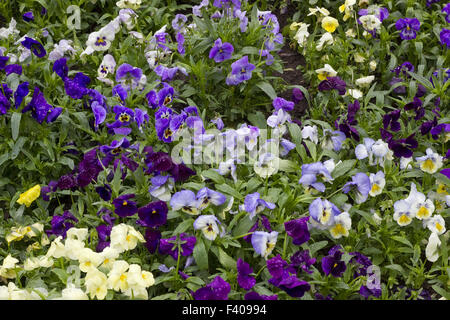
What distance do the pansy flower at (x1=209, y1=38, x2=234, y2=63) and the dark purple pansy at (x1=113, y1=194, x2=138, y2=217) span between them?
1376mm

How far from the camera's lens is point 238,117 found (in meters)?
4.73

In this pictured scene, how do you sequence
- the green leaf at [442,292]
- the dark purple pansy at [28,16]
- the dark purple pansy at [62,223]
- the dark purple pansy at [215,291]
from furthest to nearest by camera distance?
the dark purple pansy at [28,16], the dark purple pansy at [62,223], the green leaf at [442,292], the dark purple pansy at [215,291]

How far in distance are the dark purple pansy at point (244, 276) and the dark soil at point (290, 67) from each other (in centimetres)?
182

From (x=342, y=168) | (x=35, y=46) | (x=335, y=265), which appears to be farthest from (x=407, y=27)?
(x=35, y=46)

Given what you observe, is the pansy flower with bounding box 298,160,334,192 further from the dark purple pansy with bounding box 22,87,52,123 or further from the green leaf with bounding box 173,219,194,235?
the dark purple pansy with bounding box 22,87,52,123

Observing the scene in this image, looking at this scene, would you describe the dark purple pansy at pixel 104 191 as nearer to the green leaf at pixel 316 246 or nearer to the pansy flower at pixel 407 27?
the green leaf at pixel 316 246

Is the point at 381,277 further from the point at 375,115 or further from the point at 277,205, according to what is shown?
the point at 375,115

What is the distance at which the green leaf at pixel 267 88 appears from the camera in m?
4.50

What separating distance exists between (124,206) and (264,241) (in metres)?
0.85

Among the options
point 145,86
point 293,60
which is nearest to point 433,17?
point 293,60

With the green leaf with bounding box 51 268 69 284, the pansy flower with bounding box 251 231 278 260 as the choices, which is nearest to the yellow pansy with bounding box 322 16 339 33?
the pansy flower with bounding box 251 231 278 260

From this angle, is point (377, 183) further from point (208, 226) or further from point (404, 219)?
point (208, 226)

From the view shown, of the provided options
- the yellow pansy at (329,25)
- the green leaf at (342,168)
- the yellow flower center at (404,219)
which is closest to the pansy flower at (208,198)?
the green leaf at (342,168)

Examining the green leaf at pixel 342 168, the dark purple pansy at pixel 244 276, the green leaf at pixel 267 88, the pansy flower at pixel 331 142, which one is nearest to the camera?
the dark purple pansy at pixel 244 276
